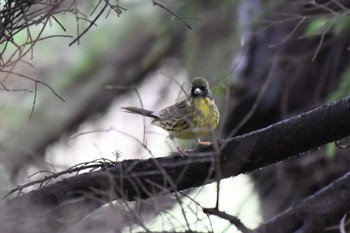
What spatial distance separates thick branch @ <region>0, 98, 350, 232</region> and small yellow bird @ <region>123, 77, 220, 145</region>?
396 millimetres

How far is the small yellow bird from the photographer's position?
13.9 ft

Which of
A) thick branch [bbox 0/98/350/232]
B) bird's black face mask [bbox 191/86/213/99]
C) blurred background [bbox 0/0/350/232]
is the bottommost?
thick branch [bbox 0/98/350/232]

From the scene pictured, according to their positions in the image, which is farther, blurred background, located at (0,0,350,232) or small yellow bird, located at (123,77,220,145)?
blurred background, located at (0,0,350,232)

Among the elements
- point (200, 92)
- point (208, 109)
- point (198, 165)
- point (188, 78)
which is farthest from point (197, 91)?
point (188, 78)

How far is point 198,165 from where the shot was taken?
12.2 ft

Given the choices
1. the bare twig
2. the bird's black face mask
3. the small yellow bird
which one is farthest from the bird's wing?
the bare twig

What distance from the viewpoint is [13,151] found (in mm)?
5094

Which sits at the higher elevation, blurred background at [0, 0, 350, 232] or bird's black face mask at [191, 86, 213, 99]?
blurred background at [0, 0, 350, 232]

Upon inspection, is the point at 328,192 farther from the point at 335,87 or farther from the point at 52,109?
the point at 52,109

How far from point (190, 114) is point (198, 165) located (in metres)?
0.64

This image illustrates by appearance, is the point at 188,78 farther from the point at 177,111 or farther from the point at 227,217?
the point at 227,217

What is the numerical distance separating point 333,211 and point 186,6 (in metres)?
2.44

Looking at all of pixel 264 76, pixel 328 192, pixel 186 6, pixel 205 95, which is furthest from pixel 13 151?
pixel 264 76

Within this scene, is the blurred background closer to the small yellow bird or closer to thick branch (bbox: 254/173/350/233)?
the small yellow bird
